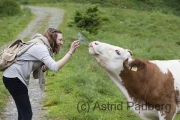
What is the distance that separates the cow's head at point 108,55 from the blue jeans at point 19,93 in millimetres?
1197

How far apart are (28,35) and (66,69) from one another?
A: 764 centimetres

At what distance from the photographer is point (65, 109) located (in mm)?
7238

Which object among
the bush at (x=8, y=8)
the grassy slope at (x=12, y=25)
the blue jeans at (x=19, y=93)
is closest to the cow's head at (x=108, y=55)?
the blue jeans at (x=19, y=93)

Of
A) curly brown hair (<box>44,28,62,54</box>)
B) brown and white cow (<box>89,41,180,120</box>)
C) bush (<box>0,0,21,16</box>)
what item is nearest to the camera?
curly brown hair (<box>44,28,62,54</box>)

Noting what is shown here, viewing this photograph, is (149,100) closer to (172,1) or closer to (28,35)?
(28,35)

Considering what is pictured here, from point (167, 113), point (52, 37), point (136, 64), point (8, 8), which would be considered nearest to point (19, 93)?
point (52, 37)

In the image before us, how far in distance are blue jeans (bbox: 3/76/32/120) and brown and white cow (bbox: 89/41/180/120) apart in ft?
4.14

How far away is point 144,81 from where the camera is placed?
550 cm

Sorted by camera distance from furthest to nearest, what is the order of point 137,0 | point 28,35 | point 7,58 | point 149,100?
point 137,0
point 28,35
point 149,100
point 7,58

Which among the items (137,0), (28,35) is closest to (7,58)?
(28,35)

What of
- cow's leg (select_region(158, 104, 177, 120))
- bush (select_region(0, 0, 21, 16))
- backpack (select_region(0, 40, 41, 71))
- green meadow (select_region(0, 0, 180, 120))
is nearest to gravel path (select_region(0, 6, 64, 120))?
green meadow (select_region(0, 0, 180, 120))

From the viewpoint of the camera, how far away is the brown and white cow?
528 cm

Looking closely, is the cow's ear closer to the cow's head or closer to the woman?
the cow's head

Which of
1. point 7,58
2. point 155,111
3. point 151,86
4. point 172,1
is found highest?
point 7,58
